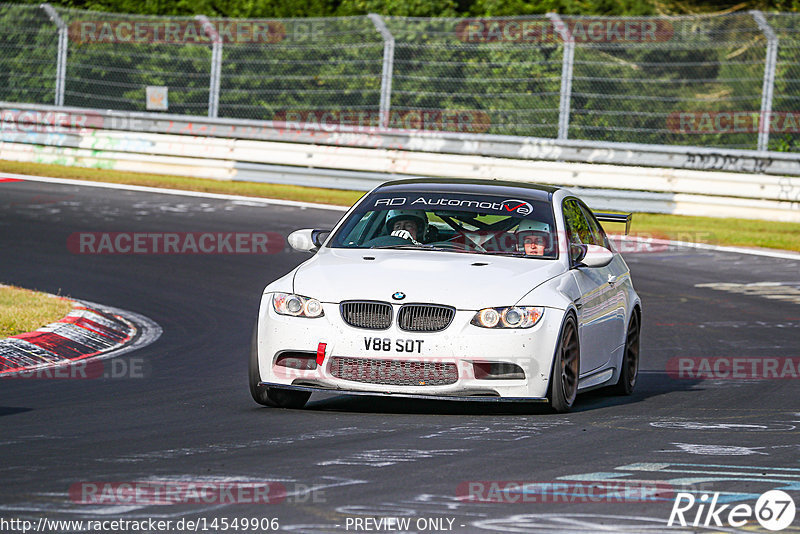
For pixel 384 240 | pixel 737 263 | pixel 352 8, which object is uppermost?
pixel 352 8

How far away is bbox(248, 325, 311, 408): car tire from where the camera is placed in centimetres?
862

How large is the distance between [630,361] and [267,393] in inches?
114

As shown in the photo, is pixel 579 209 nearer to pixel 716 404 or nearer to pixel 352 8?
pixel 716 404

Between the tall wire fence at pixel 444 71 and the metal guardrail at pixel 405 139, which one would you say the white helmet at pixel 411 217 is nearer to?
the metal guardrail at pixel 405 139

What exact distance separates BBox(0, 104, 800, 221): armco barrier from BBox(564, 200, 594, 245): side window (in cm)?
1188

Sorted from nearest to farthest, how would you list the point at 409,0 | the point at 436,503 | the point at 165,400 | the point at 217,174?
the point at 436,503
the point at 165,400
the point at 217,174
the point at 409,0

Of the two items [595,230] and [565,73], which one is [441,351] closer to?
[595,230]

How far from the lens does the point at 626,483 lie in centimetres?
624

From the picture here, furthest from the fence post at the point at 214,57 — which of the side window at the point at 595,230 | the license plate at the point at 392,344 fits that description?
the license plate at the point at 392,344

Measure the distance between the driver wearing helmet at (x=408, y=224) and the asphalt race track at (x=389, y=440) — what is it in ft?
3.66

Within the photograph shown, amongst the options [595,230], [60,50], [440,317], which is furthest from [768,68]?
[440,317]

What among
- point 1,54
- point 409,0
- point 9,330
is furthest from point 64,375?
point 409,0

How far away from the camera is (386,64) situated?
24.0 m

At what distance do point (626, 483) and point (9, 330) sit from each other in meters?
6.27
